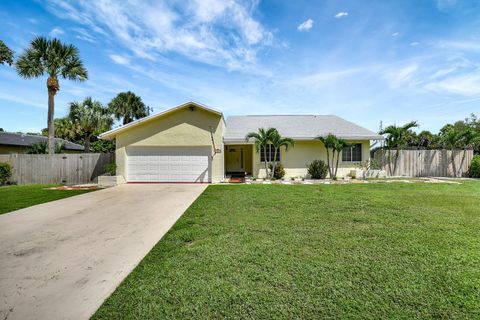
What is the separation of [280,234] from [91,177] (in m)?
15.0

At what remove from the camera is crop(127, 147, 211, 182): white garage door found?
1443 centimetres

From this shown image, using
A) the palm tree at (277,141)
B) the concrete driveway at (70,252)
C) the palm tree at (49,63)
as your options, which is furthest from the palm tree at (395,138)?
the palm tree at (49,63)

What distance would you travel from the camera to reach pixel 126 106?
1113 inches

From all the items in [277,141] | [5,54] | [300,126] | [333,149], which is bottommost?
[333,149]

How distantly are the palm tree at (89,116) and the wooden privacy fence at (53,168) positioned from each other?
9371 millimetres

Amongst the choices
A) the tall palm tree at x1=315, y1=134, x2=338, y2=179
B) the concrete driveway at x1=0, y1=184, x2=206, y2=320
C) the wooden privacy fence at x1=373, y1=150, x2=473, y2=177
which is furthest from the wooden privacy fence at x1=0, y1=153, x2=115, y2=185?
the wooden privacy fence at x1=373, y1=150, x2=473, y2=177

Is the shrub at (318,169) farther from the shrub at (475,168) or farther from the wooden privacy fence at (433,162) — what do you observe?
the shrub at (475,168)

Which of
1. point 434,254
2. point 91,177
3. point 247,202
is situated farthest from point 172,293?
point 91,177

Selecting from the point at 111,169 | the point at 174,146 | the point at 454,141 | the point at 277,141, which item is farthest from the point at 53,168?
the point at 454,141

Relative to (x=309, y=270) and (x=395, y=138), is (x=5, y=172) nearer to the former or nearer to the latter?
(x=309, y=270)

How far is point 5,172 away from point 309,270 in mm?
18606

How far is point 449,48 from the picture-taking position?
11.0m

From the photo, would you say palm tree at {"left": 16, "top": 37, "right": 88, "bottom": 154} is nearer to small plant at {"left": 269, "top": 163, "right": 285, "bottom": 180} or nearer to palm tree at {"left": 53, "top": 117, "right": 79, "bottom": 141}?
palm tree at {"left": 53, "top": 117, "right": 79, "bottom": 141}

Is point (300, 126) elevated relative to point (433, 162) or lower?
elevated
